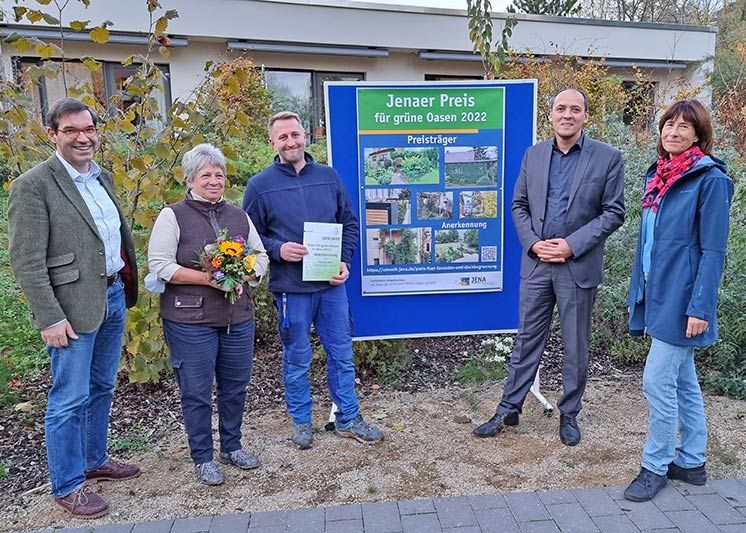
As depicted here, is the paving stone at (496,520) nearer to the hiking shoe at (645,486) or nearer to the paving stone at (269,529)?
the hiking shoe at (645,486)

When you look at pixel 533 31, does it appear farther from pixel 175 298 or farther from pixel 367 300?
pixel 175 298

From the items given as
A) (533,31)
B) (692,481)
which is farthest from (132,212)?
(533,31)

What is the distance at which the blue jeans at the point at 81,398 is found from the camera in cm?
299

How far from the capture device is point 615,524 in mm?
2977

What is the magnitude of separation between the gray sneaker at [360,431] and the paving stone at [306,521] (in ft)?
2.67

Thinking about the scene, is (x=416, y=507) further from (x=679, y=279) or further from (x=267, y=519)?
(x=679, y=279)

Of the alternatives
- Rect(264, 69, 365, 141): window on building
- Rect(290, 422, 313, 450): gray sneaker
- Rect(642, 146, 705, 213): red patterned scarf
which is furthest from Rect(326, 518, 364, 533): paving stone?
Rect(264, 69, 365, 141): window on building

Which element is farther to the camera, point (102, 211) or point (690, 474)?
point (690, 474)

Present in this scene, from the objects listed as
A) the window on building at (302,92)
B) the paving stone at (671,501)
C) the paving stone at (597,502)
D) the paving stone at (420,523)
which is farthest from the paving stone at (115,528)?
the window on building at (302,92)

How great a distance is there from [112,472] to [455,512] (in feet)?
6.42

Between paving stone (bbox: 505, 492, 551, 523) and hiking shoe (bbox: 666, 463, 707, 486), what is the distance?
0.81 m

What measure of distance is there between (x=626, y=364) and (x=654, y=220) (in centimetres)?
249

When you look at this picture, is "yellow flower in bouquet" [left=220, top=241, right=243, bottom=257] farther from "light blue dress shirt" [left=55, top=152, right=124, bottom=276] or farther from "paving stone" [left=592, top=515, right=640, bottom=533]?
"paving stone" [left=592, top=515, right=640, bottom=533]

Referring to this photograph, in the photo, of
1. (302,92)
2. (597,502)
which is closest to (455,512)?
(597,502)
